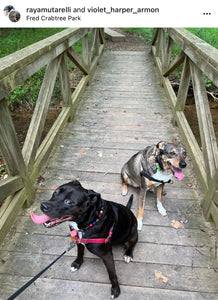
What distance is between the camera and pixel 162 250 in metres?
2.32

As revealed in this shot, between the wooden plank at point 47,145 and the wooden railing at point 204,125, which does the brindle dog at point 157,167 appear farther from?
the wooden plank at point 47,145

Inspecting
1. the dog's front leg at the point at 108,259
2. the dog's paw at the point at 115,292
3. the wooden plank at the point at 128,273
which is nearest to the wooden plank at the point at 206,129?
the wooden plank at the point at 128,273

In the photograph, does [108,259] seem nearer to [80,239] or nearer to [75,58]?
[80,239]

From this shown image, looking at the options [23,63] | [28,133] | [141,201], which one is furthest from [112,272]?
[23,63]

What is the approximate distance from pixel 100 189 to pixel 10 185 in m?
1.20

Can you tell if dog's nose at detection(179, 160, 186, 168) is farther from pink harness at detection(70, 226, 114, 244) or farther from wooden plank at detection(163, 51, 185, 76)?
wooden plank at detection(163, 51, 185, 76)

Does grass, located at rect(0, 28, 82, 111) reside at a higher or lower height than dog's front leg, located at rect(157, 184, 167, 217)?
higher

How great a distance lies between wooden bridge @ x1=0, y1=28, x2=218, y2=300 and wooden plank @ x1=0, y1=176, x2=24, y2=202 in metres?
0.01

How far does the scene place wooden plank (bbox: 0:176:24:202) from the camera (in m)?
2.20

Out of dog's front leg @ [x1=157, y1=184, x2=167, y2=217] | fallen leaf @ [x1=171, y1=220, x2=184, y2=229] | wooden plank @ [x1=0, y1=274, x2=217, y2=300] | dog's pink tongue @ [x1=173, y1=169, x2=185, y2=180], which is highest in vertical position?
dog's pink tongue @ [x1=173, y1=169, x2=185, y2=180]

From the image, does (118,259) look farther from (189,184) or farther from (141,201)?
(189,184)

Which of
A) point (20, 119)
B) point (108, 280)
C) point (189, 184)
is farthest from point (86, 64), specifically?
point (108, 280)

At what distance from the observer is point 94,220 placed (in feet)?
5.95
